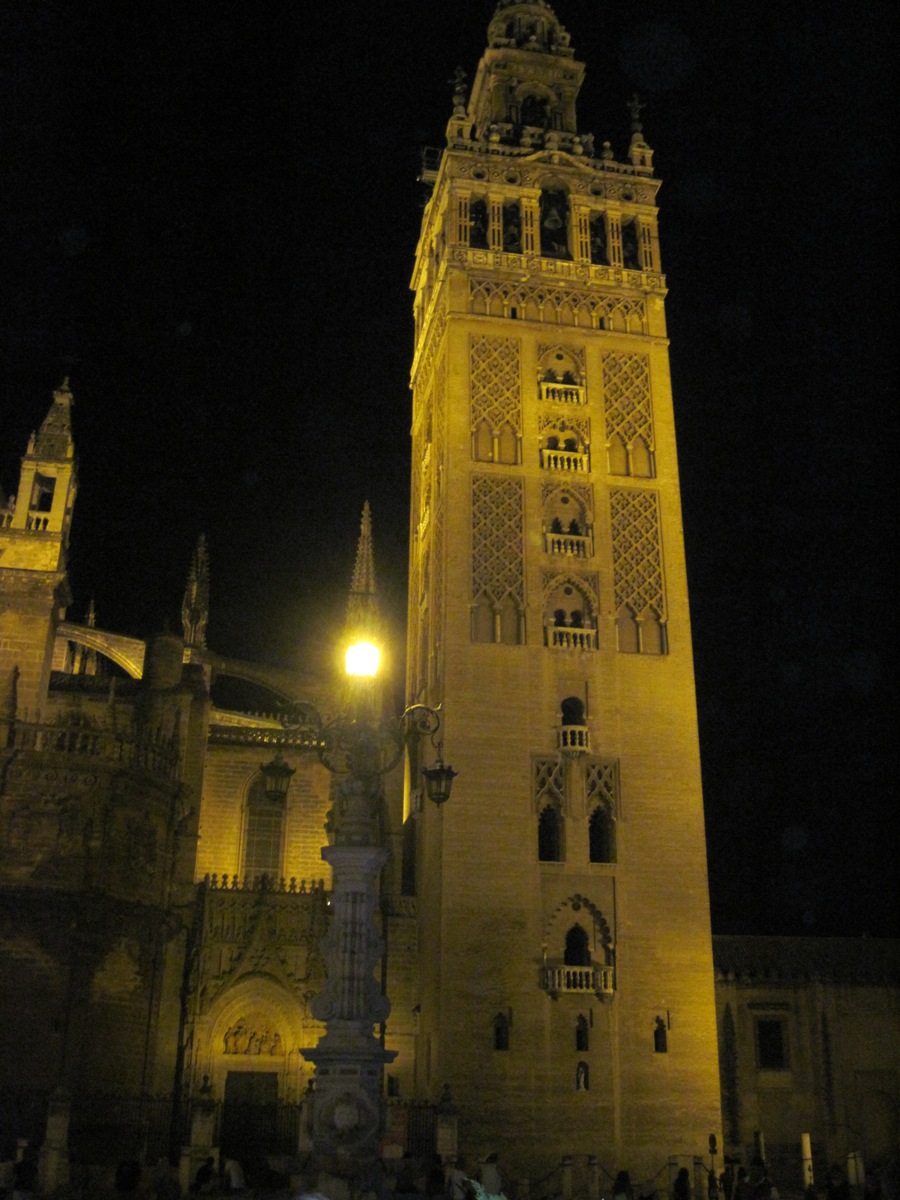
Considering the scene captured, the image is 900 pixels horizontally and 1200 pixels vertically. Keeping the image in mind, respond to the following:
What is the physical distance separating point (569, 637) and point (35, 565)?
46.3ft

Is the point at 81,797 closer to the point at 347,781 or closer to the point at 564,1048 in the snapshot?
the point at 564,1048

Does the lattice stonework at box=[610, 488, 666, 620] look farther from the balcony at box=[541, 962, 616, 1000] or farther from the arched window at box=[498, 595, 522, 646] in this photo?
the balcony at box=[541, 962, 616, 1000]

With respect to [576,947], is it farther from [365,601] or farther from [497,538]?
[365,601]

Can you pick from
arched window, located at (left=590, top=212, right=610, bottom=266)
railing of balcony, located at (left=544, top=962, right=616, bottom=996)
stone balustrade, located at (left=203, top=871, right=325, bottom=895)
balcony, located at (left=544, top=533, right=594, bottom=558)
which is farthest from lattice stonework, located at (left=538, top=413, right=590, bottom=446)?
railing of balcony, located at (left=544, top=962, right=616, bottom=996)

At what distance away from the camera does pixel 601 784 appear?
28578mm

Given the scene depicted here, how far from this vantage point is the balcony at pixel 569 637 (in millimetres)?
29594

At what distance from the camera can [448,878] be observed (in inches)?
1064

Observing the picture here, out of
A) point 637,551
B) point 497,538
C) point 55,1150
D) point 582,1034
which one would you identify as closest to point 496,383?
point 497,538

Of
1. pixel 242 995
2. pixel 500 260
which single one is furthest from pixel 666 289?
pixel 242 995

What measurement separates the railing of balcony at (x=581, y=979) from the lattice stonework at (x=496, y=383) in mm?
13802

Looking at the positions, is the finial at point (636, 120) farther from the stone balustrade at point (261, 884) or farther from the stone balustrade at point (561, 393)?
the stone balustrade at point (261, 884)

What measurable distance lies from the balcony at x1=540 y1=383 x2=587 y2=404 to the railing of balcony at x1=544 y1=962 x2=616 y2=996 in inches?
579

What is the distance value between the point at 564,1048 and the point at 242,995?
26.2 feet

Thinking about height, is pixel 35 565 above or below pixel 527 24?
below
